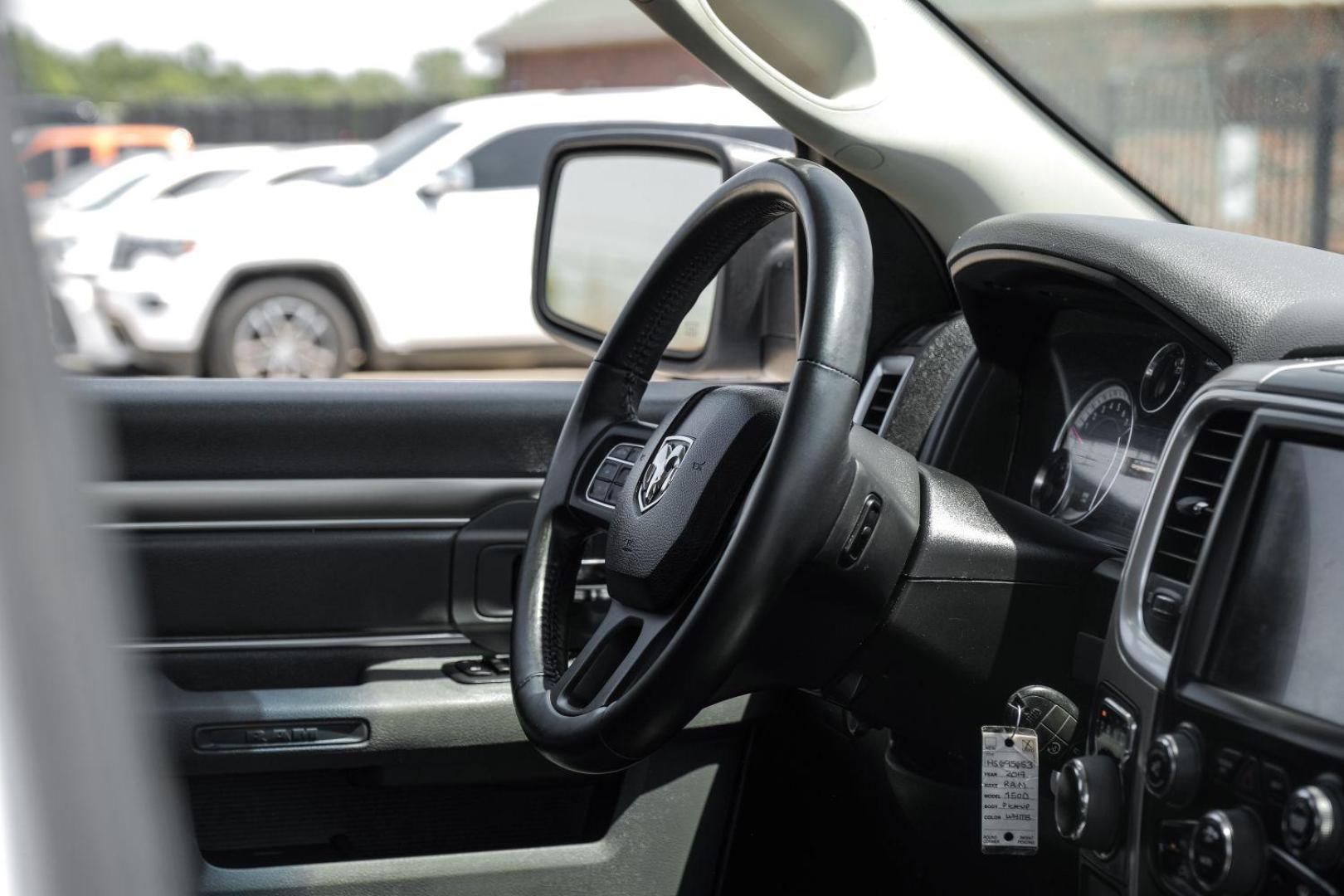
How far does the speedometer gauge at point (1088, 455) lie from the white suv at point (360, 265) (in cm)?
488

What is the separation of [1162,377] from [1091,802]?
1.59ft

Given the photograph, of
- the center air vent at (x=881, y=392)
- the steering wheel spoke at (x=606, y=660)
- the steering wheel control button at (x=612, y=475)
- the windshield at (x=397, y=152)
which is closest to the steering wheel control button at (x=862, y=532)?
the steering wheel spoke at (x=606, y=660)

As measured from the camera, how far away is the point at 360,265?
708 cm

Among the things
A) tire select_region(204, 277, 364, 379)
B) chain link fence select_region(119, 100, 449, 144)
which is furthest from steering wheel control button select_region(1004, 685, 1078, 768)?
chain link fence select_region(119, 100, 449, 144)

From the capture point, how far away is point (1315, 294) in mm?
1357

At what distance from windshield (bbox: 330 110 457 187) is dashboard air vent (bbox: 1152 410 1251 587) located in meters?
6.38

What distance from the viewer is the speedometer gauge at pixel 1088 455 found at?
162cm

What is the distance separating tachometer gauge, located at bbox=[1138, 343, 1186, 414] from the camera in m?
1.52

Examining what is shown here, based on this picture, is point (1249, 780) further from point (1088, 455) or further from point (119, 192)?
point (119, 192)

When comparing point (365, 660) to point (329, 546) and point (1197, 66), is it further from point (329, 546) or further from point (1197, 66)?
point (1197, 66)

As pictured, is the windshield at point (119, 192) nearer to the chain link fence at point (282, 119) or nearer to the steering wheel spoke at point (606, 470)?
the steering wheel spoke at point (606, 470)

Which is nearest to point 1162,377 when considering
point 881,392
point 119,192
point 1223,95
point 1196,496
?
point 1196,496

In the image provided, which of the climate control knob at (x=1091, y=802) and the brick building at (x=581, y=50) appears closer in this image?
the climate control knob at (x=1091, y=802)

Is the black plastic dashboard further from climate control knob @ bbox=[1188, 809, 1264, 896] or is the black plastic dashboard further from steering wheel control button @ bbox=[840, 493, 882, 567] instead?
steering wheel control button @ bbox=[840, 493, 882, 567]
